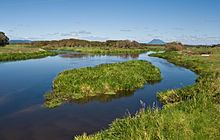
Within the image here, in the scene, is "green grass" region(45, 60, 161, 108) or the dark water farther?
"green grass" region(45, 60, 161, 108)

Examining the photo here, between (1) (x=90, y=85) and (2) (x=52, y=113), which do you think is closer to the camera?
(2) (x=52, y=113)

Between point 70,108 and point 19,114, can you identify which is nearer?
point 19,114

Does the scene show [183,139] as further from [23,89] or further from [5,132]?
[23,89]

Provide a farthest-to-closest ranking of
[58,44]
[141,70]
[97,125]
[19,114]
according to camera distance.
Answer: [58,44], [141,70], [19,114], [97,125]

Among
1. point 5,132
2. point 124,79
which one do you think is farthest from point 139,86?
point 5,132

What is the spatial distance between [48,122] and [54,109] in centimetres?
337

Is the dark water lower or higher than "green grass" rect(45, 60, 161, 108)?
lower

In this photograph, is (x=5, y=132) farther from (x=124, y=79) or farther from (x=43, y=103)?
(x=124, y=79)

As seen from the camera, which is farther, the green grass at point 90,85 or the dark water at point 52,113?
the green grass at point 90,85

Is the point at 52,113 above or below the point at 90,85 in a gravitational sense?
below

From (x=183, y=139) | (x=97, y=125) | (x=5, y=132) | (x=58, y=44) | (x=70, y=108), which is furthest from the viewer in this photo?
(x=58, y=44)

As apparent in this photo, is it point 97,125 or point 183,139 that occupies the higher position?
point 183,139

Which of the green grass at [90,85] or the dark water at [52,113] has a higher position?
the green grass at [90,85]

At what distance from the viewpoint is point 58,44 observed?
548 ft
